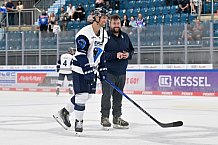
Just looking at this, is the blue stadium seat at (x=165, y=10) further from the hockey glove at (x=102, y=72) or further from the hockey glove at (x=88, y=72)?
the hockey glove at (x=88, y=72)

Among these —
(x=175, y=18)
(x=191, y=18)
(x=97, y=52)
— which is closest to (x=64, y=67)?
(x=175, y=18)

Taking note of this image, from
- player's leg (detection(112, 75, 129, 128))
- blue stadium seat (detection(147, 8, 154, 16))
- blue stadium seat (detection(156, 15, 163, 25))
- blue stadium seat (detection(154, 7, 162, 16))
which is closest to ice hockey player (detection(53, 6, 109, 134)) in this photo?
player's leg (detection(112, 75, 129, 128))

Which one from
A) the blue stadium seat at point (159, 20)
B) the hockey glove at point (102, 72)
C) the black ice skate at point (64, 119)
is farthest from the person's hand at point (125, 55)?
the blue stadium seat at point (159, 20)

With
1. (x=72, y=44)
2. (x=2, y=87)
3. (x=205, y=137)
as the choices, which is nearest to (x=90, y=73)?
(x=205, y=137)

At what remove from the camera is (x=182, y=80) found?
17438 millimetres

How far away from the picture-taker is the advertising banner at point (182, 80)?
55.3 ft

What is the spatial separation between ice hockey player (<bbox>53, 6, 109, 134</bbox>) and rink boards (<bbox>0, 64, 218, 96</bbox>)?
31.6 feet

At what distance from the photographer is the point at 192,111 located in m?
11.0

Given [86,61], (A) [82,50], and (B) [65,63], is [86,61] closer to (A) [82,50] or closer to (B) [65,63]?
(A) [82,50]

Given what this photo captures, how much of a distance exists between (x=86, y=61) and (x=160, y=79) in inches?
429

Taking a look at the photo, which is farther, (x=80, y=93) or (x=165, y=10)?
(x=165, y=10)

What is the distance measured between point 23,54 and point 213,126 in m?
14.0

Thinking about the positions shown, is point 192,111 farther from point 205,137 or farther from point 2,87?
point 2,87

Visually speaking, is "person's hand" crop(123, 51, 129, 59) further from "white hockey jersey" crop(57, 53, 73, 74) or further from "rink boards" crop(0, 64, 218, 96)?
"white hockey jersey" crop(57, 53, 73, 74)
